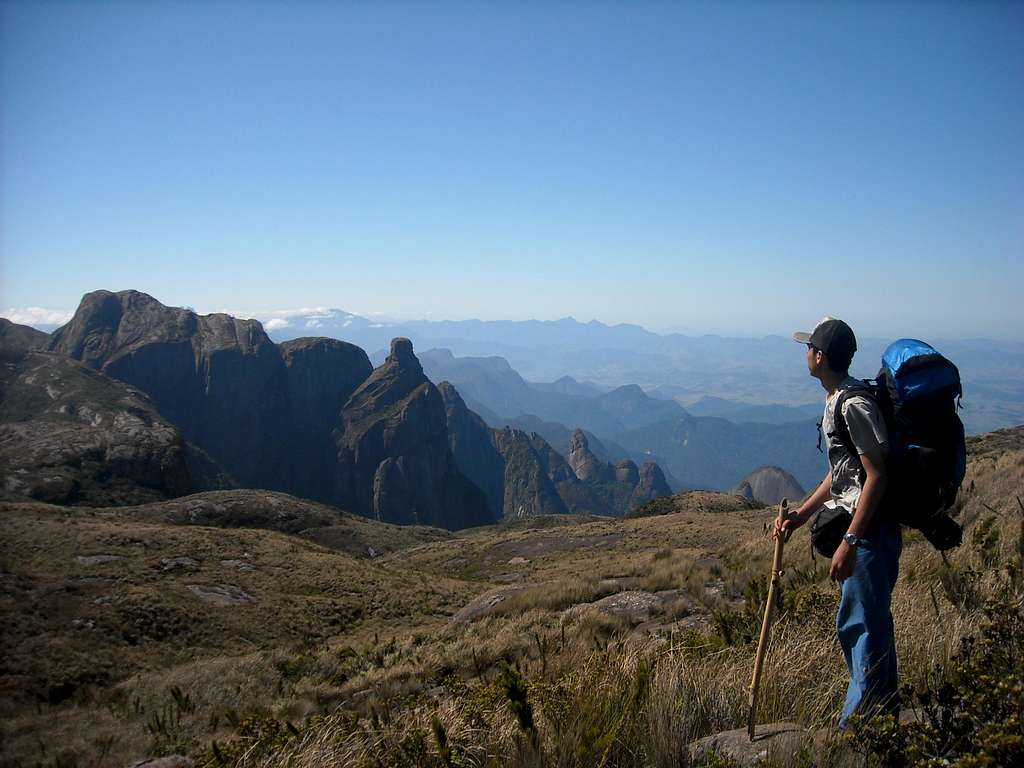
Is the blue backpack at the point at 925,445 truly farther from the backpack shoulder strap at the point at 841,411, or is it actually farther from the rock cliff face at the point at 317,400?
the rock cliff face at the point at 317,400

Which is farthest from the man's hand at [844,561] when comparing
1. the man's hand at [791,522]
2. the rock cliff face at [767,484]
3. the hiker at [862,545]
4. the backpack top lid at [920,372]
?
the rock cliff face at [767,484]

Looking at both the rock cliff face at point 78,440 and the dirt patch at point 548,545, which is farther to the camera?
the rock cliff face at point 78,440

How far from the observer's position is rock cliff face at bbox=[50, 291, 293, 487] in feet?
434

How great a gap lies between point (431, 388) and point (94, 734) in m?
150

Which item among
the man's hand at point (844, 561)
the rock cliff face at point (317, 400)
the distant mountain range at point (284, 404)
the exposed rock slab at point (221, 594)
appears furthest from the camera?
the rock cliff face at point (317, 400)

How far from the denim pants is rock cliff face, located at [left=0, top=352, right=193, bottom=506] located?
65570 millimetres

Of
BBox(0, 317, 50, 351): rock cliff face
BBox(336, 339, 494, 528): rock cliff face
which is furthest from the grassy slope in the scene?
BBox(0, 317, 50, 351): rock cliff face


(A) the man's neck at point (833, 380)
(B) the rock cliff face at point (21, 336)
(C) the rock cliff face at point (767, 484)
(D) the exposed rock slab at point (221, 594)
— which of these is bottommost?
(C) the rock cliff face at point (767, 484)

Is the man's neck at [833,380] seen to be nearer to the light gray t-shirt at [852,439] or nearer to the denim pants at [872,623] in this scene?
the light gray t-shirt at [852,439]

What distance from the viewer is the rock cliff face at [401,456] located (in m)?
141

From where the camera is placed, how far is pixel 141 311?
140375 millimetres

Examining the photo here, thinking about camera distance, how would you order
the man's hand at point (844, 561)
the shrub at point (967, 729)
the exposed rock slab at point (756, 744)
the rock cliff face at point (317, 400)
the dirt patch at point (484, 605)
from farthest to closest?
1. the rock cliff face at point (317, 400)
2. the dirt patch at point (484, 605)
3. the man's hand at point (844, 561)
4. the exposed rock slab at point (756, 744)
5. the shrub at point (967, 729)

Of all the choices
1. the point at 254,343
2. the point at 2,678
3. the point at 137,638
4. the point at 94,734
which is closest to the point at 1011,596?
the point at 94,734

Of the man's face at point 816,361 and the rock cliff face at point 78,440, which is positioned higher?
the man's face at point 816,361
